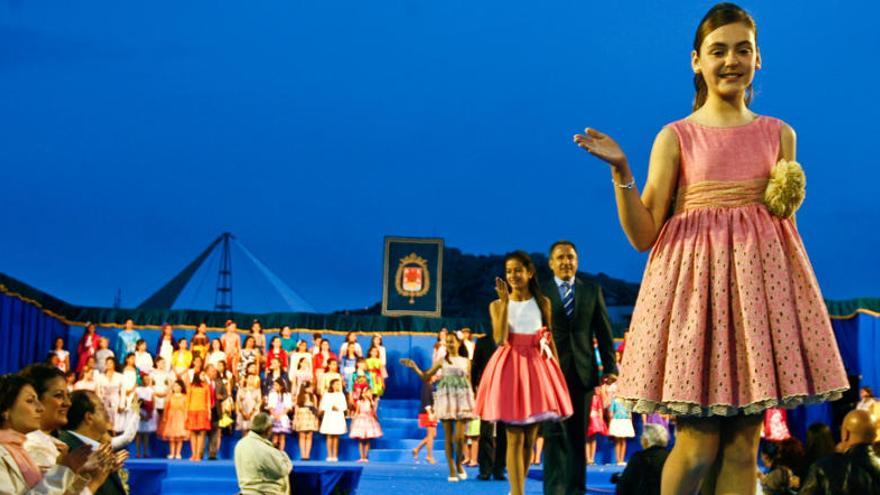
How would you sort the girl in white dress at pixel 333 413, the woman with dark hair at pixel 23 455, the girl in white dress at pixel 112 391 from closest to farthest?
the woman with dark hair at pixel 23 455, the girl in white dress at pixel 112 391, the girl in white dress at pixel 333 413

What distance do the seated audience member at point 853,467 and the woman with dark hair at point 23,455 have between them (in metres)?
2.77

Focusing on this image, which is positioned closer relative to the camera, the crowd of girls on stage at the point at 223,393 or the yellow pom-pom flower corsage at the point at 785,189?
the yellow pom-pom flower corsage at the point at 785,189

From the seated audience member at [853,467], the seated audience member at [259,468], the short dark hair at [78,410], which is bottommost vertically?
the seated audience member at [259,468]

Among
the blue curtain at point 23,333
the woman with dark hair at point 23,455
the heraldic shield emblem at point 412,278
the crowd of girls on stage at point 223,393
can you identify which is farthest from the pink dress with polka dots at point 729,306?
the heraldic shield emblem at point 412,278

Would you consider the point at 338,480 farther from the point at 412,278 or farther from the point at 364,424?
the point at 412,278

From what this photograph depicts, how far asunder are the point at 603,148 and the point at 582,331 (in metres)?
2.90

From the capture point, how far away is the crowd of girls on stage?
1295 cm

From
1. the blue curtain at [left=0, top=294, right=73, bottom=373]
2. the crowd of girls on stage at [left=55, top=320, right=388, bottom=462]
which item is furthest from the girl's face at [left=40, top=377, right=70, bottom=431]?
the blue curtain at [left=0, top=294, right=73, bottom=373]

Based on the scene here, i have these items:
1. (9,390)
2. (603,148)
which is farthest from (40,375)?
(603,148)

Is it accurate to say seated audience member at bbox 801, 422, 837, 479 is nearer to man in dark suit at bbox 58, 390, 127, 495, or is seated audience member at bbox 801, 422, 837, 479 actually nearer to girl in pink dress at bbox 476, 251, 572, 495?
girl in pink dress at bbox 476, 251, 572, 495

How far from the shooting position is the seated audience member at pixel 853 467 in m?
4.28

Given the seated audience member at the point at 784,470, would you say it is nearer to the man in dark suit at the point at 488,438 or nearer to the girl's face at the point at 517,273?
the man in dark suit at the point at 488,438

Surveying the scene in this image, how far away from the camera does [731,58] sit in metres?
2.71

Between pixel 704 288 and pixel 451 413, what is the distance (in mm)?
7263
